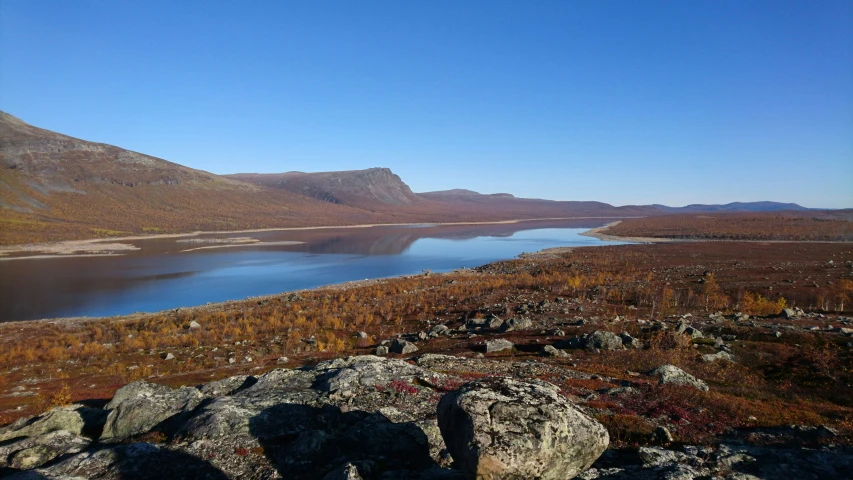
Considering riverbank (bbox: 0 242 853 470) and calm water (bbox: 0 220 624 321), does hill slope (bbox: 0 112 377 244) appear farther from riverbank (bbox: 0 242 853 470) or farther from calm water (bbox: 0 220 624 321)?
riverbank (bbox: 0 242 853 470)

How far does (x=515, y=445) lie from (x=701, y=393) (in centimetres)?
1060

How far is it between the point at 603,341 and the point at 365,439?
17475 mm

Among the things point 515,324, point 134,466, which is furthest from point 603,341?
point 134,466

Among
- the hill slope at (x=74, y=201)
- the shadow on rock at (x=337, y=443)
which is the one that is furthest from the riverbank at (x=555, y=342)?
the hill slope at (x=74, y=201)

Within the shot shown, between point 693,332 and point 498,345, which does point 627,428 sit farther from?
point 693,332

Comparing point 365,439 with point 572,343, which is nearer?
point 365,439

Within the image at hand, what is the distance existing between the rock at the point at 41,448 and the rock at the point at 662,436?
45.5ft

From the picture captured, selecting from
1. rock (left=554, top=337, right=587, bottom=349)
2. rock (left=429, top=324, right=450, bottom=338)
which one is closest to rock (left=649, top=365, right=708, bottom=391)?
rock (left=554, top=337, right=587, bottom=349)

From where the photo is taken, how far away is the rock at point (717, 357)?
67.6ft

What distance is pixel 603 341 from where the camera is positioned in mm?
23375

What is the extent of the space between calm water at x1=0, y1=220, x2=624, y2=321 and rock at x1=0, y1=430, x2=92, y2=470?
4275 centimetres

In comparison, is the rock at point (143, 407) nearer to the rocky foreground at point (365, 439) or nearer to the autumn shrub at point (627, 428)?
the rocky foreground at point (365, 439)

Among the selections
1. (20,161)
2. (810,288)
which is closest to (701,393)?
(810,288)

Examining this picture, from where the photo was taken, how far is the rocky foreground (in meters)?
7.43
